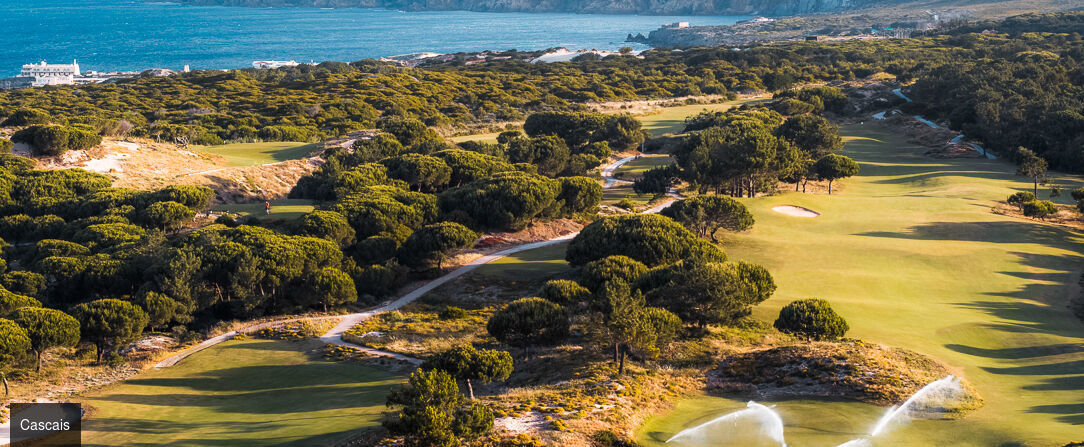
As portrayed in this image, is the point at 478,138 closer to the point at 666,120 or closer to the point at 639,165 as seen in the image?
the point at 639,165

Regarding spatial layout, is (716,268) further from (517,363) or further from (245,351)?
(245,351)

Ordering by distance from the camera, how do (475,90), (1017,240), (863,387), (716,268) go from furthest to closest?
(475,90) → (1017,240) → (716,268) → (863,387)

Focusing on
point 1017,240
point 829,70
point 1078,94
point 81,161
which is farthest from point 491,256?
point 829,70

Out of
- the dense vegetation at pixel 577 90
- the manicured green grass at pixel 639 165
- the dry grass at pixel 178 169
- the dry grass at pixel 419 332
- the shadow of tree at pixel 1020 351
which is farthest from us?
the dense vegetation at pixel 577 90

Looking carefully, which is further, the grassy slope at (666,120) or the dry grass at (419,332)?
the grassy slope at (666,120)

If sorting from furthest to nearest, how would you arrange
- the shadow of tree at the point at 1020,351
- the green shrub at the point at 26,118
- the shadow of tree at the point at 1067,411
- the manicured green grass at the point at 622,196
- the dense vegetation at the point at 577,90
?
the dense vegetation at the point at 577,90, the green shrub at the point at 26,118, the manicured green grass at the point at 622,196, the shadow of tree at the point at 1020,351, the shadow of tree at the point at 1067,411

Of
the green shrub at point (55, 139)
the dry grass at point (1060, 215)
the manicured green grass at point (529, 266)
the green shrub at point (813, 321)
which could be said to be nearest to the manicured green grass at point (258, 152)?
the green shrub at point (55, 139)

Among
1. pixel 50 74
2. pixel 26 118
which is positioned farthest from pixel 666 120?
pixel 50 74

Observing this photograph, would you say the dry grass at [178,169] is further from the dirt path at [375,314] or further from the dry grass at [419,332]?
the dry grass at [419,332]
